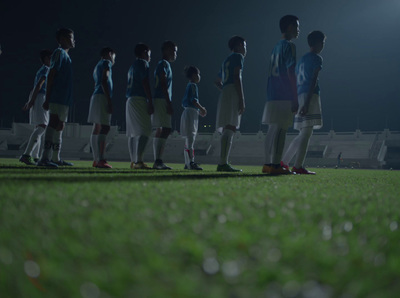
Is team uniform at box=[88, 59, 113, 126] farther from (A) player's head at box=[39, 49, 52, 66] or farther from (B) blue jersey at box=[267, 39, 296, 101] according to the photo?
(B) blue jersey at box=[267, 39, 296, 101]

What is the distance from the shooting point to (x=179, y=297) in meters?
0.45

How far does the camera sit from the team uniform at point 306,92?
4.79m

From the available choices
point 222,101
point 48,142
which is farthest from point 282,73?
point 48,142

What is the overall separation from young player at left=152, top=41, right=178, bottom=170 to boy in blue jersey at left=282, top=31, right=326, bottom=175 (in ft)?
7.10

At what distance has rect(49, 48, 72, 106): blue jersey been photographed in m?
4.39

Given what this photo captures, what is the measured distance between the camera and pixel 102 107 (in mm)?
5457

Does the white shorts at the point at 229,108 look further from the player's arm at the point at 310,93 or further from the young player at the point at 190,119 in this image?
the young player at the point at 190,119

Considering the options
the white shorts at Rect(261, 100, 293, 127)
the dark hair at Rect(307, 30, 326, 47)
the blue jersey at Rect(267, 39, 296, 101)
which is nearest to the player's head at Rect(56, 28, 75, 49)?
the blue jersey at Rect(267, 39, 296, 101)

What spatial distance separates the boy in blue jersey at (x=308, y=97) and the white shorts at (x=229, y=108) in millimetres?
1018

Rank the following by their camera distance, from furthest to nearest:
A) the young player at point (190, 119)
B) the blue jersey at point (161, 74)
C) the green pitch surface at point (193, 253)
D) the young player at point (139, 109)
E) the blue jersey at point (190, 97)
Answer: the blue jersey at point (190, 97) → the young player at point (190, 119) → the blue jersey at point (161, 74) → the young player at point (139, 109) → the green pitch surface at point (193, 253)

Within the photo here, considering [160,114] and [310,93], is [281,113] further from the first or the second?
[160,114]

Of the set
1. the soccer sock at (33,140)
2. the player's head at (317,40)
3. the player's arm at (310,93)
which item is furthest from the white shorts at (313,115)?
the soccer sock at (33,140)

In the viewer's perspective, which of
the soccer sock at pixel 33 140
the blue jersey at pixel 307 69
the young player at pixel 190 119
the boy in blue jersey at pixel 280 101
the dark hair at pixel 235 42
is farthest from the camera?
the young player at pixel 190 119

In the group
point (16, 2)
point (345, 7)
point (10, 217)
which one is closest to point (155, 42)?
point (16, 2)
